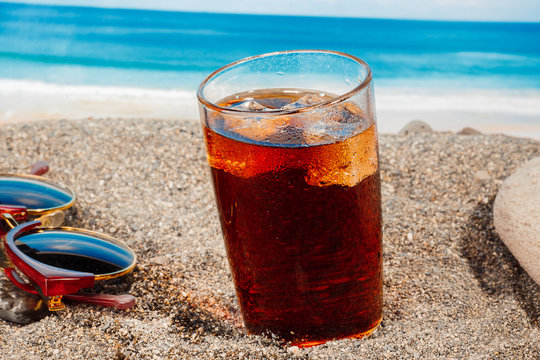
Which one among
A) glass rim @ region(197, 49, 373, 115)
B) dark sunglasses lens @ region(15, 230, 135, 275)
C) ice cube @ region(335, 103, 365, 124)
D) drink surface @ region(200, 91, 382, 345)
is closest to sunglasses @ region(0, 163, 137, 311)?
dark sunglasses lens @ region(15, 230, 135, 275)

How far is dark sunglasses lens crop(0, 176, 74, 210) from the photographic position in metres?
1.86

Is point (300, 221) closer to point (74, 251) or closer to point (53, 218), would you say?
point (74, 251)

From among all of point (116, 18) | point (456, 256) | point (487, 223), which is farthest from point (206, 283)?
point (116, 18)

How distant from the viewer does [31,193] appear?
6.19ft

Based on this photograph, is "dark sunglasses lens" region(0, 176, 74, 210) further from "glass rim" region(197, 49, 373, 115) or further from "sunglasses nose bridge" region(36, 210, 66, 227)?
"glass rim" region(197, 49, 373, 115)

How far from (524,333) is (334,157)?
2.66 feet

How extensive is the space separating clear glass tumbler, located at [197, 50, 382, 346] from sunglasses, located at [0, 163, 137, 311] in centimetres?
41

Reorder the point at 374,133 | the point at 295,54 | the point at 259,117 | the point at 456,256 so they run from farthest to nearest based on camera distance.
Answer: the point at 456,256 < the point at 295,54 < the point at 374,133 < the point at 259,117

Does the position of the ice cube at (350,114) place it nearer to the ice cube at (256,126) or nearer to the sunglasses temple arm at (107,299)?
the ice cube at (256,126)

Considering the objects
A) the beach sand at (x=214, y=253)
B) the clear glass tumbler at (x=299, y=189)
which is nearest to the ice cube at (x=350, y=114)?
the clear glass tumbler at (x=299, y=189)

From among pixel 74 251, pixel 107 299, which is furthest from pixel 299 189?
pixel 74 251

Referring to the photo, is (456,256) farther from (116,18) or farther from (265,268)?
(116,18)

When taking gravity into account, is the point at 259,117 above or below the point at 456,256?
above

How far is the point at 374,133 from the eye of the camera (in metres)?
1.26
